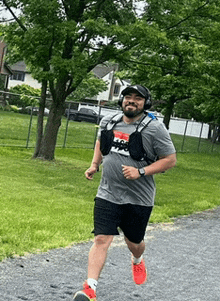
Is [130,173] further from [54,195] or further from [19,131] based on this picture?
[19,131]

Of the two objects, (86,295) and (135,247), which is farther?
(135,247)

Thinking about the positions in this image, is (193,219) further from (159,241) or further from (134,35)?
(134,35)

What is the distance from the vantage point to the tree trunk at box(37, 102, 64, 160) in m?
19.8

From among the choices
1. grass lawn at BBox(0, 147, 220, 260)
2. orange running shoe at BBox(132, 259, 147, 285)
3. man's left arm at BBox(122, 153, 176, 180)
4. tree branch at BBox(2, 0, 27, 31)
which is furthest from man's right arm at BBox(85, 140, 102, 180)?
tree branch at BBox(2, 0, 27, 31)

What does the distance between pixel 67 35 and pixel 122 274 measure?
11177 mm

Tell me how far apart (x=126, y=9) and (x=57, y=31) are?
2.29 m

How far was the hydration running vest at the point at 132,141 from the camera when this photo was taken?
5320 mm

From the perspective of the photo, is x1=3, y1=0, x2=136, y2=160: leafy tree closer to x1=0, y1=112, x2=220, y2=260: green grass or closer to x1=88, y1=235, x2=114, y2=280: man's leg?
x1=0, y1=112, x2=220, y2=260: green grass

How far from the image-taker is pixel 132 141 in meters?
5.32

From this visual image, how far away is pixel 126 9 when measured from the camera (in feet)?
57.9

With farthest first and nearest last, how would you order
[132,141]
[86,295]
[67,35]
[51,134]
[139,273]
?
[51,134]
[67,35]
[139,273]
[132,141]
[86,295]

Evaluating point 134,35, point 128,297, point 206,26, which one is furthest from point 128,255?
point 206,26

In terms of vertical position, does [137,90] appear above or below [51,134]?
above

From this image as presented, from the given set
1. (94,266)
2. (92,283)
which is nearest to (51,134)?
(94,266)
